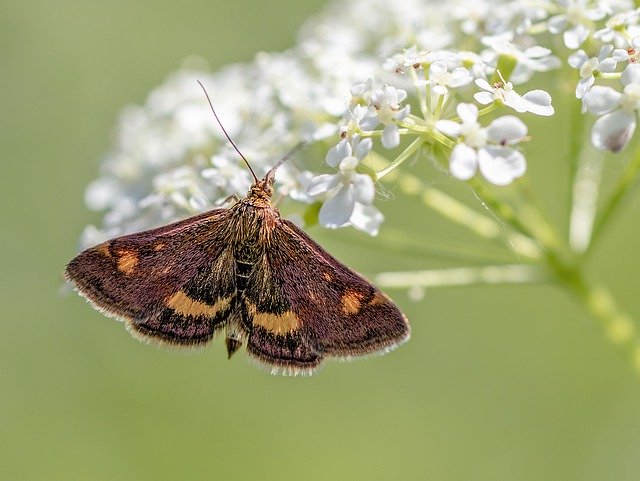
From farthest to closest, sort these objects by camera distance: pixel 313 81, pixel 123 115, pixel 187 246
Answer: pixel 123 115 → pixel 313 81 → pixel 187 246

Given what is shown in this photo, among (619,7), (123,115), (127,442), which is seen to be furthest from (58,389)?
(619,7)

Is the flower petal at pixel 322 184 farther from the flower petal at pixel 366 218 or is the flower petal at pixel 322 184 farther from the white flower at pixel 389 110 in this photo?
the white flower at pixel 389 110

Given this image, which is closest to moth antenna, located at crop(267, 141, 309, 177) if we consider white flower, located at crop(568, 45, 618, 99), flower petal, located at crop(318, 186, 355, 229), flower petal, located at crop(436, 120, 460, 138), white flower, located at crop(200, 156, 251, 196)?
white flower, located at crop(200, 156, 251, 196)

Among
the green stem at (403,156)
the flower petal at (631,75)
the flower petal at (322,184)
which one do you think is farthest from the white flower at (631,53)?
the flower petal at (322,184)

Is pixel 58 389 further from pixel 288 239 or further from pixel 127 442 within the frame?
pixel 288 239

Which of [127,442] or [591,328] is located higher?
[591,328]

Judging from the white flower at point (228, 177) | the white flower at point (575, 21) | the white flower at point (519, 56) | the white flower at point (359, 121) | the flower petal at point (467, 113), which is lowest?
the flower petal at point (467, 113)

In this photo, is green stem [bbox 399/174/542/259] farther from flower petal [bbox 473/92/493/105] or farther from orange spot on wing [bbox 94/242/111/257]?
orange spot on wing [bbox 94/242/111/257]
